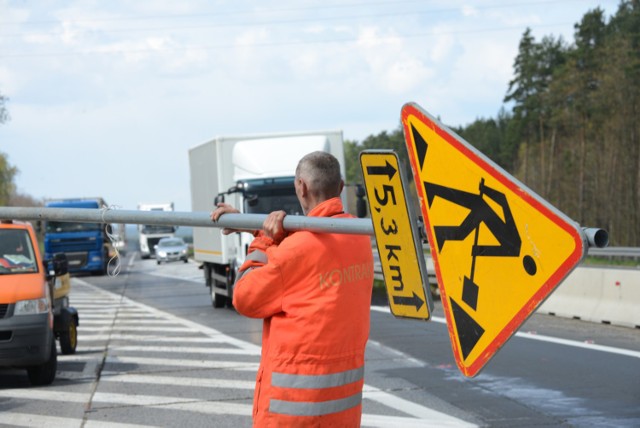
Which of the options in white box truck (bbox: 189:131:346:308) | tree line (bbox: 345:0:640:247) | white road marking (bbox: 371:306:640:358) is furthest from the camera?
tree line (bbox: 345:0:640:247)

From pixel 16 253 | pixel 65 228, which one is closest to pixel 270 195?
pixel 16 253

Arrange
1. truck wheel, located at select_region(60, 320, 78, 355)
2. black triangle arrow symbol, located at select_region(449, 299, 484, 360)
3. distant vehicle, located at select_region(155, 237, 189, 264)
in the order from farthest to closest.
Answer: distant vehicle, located at select_region(155, 237, 189, 264) → truck wheel, located at select_region(60, 320, 78, 355) → black triangle arrow symbol, located at select_region(449, 299, 484, 360)

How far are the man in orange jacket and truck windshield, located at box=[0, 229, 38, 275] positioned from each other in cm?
890

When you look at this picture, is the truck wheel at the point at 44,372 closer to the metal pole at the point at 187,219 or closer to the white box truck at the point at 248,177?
the metal pole at the point at 187,219

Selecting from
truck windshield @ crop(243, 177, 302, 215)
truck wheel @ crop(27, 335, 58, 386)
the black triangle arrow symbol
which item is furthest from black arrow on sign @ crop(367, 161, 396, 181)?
truck windshield @ crop(243, 177, 302, 215)

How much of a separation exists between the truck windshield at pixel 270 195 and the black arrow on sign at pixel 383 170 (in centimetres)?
1714

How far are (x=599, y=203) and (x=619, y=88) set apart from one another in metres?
10.0

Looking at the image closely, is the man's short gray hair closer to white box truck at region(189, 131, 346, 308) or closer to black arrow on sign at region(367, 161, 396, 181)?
black arrow on sign at region(367, 161, 396, 181)

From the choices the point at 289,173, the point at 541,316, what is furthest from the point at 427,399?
the point at 289,173

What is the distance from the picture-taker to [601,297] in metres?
17.2

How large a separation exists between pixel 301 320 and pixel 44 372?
28.0 feet

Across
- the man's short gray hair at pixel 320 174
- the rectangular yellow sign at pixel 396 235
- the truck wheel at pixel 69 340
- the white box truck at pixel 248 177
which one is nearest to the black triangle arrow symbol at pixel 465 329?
the rectangular yellow sign at pixel 396 235

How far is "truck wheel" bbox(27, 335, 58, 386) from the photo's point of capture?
11.6 m

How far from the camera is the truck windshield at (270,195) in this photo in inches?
806
